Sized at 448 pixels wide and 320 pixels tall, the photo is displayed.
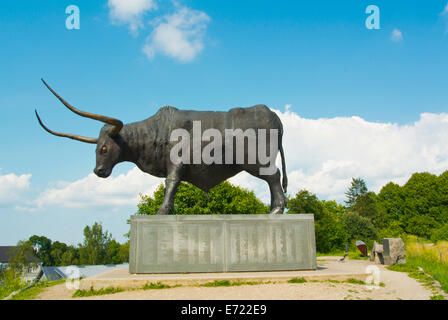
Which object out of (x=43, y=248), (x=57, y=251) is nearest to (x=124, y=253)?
(x=57, y=251)

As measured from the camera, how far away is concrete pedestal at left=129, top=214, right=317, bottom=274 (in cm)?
812

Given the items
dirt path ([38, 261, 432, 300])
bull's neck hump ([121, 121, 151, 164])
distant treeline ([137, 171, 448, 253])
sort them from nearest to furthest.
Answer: dirt path ([38, 261, 432, 300]) < bull's neck hump ([121, 121, 151, 164]) < distant treeline ([137, 171, 448, 253])

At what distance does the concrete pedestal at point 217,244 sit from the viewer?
8117mm

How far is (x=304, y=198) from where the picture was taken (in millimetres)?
35844

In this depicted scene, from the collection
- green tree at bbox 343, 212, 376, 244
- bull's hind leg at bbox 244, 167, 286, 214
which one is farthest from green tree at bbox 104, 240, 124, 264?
bull's hind leg at bbox 244, 167, 286, 214

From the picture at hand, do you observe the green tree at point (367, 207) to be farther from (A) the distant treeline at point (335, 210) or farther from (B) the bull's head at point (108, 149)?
(B) the bull's head at point (108, 149)

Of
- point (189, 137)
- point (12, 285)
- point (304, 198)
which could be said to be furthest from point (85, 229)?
point (189, 137)

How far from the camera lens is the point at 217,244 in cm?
835

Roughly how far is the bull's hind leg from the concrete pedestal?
70 centimetres

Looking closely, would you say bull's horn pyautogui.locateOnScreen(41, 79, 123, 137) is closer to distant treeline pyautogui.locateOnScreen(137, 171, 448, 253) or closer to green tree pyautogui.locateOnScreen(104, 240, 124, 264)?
distant treeline pyautogui.locateOnScreen(137, 171, 448, 253)
